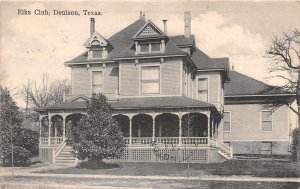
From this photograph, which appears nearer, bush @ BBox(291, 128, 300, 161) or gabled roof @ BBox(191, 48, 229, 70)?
bush @ BBox(291, 128, 300, 161)

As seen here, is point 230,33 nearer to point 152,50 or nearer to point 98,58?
point 152,50

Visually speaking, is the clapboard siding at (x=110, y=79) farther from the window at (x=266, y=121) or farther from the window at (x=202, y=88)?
the window at (x=266, y=121)

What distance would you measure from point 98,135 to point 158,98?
240 inches

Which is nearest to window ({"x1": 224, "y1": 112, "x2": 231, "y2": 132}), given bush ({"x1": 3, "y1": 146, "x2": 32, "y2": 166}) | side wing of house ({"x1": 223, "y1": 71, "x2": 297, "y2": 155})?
side wing of house ({"x1": 223, "y1": 71, "x2": 297, "y2": 155})

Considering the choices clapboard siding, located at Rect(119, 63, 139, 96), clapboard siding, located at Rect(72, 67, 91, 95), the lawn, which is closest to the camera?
the lawn

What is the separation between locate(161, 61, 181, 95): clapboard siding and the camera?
25344mm

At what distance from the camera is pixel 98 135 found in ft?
66.9

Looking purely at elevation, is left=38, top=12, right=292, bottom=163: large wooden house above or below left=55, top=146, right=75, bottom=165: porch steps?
above

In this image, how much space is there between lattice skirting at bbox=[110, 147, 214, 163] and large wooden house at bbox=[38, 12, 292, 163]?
54 mm

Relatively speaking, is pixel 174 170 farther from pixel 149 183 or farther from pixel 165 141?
pixel 165 141

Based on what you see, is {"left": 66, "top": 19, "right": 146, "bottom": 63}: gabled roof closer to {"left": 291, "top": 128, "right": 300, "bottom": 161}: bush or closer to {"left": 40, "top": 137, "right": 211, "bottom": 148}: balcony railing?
{"left": 40, "top": 137, "right": 211, "bottom": 148}: balcony railing

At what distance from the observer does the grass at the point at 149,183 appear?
14.3 m

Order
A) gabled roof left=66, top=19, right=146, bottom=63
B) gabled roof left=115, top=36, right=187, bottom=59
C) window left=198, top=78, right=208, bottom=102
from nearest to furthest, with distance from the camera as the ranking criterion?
gabled roof left=115, top=36, right=187, bottom=59
gabled roof left=66, top=19, right=146, bottom=63
window left=198, top=78, right=208, bottom=102

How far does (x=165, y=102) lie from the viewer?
2441cm
